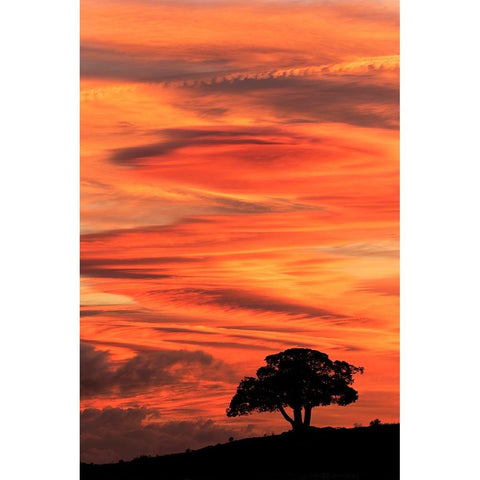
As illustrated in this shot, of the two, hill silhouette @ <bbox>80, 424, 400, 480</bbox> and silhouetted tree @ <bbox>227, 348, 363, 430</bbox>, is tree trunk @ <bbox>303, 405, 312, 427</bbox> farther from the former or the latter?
hill silhouette @ <bbox>80, 424, 400, 480</bbox>

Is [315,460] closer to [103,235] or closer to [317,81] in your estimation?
[103,235]

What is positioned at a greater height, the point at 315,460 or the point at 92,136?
the point at 92,136

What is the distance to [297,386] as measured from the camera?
1933cm

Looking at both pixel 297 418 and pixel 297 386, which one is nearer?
pixel 297 418

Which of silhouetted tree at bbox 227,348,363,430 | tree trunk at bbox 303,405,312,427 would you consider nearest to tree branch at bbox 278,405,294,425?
silhouetted tree at bbox 227,348,363,430

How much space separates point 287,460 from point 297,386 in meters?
1.35

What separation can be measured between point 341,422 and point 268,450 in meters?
1.40

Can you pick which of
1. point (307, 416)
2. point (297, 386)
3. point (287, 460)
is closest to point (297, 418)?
point (307, 416)

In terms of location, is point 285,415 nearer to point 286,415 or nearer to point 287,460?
point 286,415

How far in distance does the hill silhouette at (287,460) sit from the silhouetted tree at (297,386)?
48cm

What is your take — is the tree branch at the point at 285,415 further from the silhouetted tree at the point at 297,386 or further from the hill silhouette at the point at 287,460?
the hill silhouette at the point at 287,460

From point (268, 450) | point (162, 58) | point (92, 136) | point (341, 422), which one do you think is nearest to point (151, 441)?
point (268, 450)

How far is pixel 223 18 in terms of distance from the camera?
19750 mm

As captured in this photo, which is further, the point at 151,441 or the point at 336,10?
the point at 336,10
